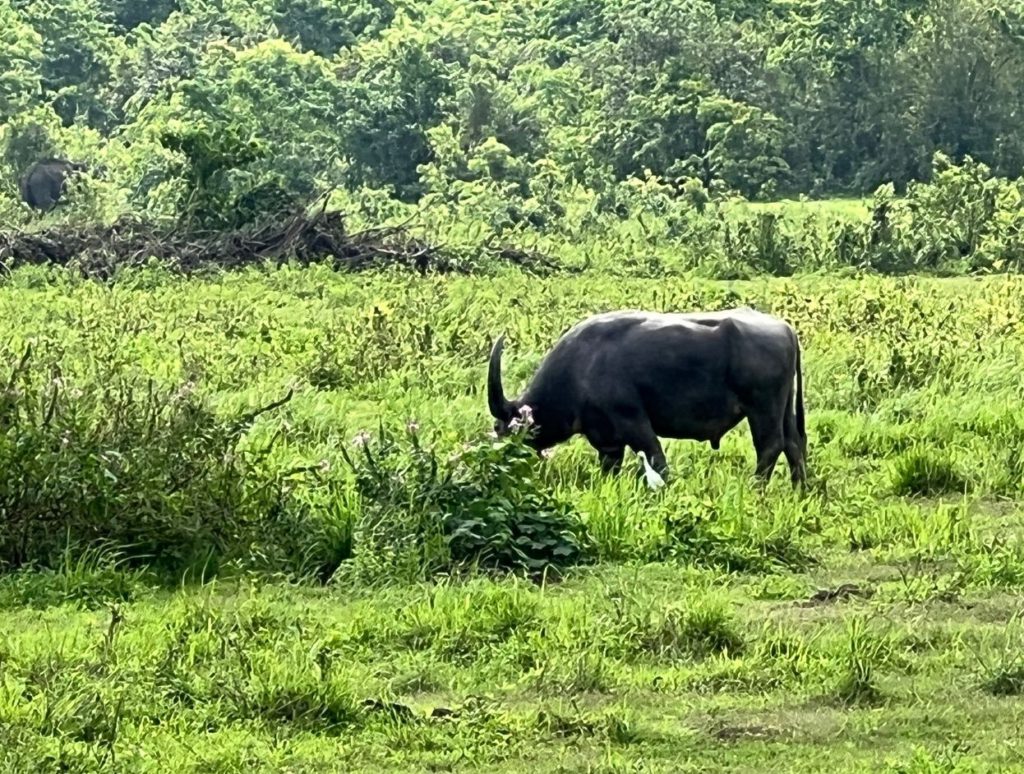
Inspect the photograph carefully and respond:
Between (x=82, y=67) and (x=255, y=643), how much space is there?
41395mm

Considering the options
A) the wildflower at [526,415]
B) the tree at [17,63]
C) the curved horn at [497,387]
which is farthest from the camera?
the tree at [17,63]

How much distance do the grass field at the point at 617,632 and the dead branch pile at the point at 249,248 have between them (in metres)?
8.69

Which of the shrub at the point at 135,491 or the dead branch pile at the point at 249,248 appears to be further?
the dead branch pile at the point at 249,248

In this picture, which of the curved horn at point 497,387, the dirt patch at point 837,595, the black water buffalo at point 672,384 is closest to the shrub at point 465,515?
the dirt patch at point 837,595

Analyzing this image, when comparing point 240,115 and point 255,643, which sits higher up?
point 255,643

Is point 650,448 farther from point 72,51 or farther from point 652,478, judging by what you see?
point 72,51

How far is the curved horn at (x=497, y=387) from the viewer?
28.6ft

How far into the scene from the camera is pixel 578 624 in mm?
6164

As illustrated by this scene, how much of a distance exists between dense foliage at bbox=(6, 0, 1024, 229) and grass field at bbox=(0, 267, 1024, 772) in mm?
17264

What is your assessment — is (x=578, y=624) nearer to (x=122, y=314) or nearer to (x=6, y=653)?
(x=6, y=653)

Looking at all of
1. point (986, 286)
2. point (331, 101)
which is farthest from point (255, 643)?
point (331, 101)

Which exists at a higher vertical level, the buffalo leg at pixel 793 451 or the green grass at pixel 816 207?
the buffalo leg at pixel 793 451

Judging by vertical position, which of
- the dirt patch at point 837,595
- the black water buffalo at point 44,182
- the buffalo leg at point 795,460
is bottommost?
the black water buffalo at point 44,182

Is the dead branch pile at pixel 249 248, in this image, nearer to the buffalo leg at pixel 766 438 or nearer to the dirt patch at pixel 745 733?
the buffalo leg at pixel 766 438
